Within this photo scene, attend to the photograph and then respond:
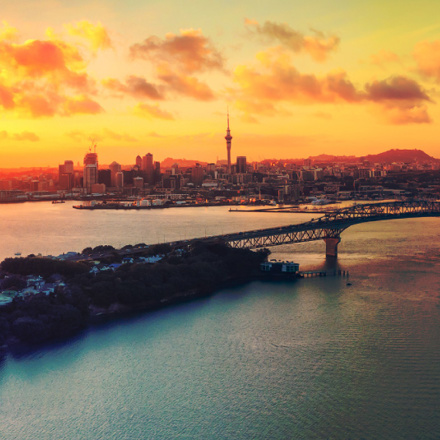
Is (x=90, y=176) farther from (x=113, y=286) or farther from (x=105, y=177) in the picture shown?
(x=113, y=286)

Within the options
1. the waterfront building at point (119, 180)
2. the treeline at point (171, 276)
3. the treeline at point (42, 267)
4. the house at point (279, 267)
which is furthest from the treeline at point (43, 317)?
the waterfront building at point (119, 180)

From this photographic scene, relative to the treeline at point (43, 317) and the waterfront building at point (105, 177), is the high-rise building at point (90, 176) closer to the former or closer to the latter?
the waterfront building at point (105, 177)

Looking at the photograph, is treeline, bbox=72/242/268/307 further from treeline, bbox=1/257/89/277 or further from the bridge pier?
the bridge pier

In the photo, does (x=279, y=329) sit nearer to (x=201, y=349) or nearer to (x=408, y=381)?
(x=201, y=349)

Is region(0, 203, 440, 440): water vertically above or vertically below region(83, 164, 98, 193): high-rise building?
below

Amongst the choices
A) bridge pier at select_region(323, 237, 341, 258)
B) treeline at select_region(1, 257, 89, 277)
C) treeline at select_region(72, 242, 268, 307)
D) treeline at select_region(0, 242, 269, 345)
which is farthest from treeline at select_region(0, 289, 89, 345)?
bridge pier at select_region(323, 237, 341, 258)

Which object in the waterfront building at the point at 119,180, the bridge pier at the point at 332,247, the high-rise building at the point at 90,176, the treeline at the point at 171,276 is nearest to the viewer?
the treeline at the point at 171,276

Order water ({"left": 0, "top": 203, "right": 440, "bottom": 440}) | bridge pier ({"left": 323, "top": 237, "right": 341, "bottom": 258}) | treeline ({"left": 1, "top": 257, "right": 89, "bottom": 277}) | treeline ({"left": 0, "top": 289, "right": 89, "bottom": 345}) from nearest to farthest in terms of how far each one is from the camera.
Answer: water ({"left": 0, "top": 203, "right": 440, "bottom": 440})
treeline ({"left": 0, "top": 289, "right": 89, "bottom": 345})
treeline ({"left": 1, "top": 257, "right": 89, "bottom": 277})
bridge pier ({"left": 323, "top": 237, "right": 341, "bottom": 258})

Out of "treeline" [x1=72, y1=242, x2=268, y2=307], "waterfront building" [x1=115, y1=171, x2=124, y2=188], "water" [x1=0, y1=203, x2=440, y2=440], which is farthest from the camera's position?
"waterfront building" [x1=115, y1=171, x2=124, y2=188]

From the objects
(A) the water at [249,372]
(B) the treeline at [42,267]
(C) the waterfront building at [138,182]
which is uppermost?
(C) the waterfront building at [138,182]
